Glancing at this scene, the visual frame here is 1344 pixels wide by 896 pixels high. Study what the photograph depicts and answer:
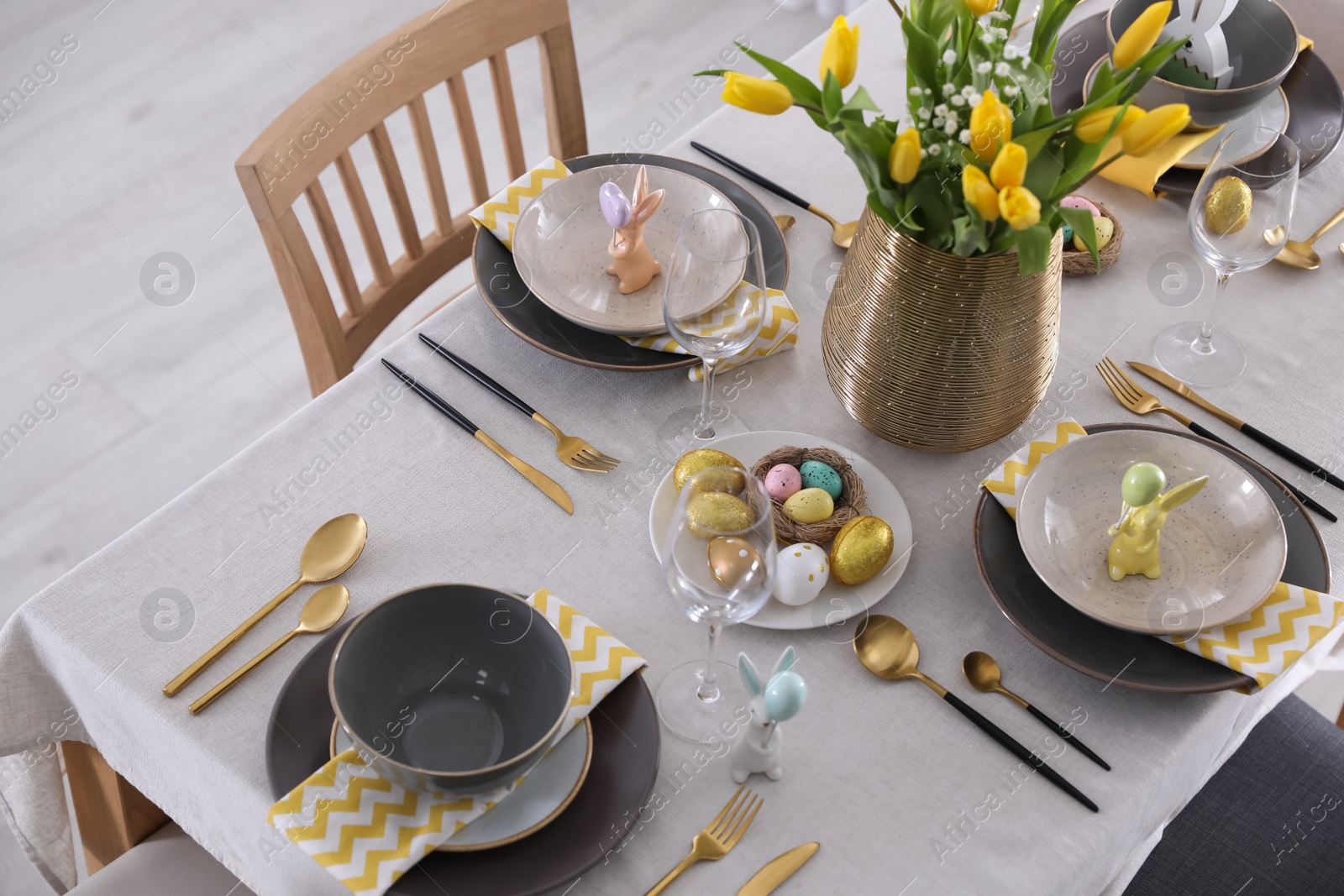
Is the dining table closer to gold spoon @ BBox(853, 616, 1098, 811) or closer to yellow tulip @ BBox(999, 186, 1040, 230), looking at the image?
gold spoon @ BBox(853, 616, 1098, 811)

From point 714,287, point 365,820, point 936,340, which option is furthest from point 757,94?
point 365,820

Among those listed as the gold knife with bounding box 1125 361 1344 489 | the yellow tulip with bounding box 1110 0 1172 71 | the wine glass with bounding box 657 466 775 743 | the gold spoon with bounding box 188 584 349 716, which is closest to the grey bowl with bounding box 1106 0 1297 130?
the gold knife with bounding box 1125 361 1344 489

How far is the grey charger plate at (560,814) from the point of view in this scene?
84 cm

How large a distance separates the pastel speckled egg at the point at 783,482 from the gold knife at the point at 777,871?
0.30 meters

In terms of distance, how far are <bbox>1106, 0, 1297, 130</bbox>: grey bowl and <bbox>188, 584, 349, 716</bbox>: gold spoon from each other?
96 cm

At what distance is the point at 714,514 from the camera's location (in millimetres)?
833

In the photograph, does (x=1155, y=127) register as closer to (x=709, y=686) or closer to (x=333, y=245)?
(x=709, y=686)

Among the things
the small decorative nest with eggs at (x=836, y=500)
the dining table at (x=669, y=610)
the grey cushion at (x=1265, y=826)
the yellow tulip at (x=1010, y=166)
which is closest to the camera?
the yellow tulip at (x=1010, y=166)

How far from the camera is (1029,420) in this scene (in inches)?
46.0

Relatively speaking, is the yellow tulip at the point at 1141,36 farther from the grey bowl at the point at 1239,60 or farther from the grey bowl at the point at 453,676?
the grey bowl at the point at 453,676

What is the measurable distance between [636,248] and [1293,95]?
2.69 ft

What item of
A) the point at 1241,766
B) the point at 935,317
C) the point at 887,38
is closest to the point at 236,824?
the point at 935,317

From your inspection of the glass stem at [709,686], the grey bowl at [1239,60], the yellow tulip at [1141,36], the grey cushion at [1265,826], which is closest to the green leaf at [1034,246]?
the yellow tulip at [1141,36]

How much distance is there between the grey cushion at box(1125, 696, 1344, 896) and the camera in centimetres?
124
